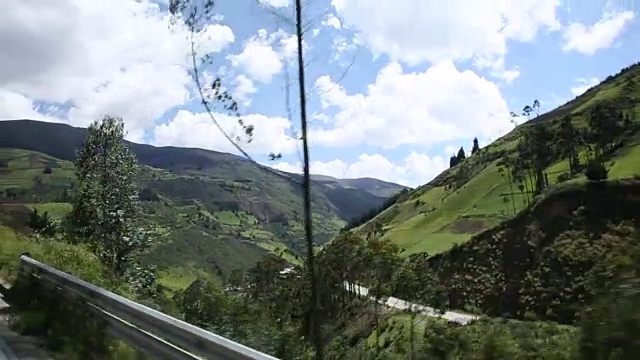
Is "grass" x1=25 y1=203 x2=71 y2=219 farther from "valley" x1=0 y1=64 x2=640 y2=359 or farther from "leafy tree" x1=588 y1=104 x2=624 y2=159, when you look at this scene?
"leafy tree" x1=588 y1=104 x2=624 y2=159

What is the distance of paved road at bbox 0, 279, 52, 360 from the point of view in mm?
8252

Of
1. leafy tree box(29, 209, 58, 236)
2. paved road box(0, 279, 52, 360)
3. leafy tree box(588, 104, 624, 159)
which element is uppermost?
leafy tree box(588, 104, 624, 159)

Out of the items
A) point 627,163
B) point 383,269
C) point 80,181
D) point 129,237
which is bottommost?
point 383,269

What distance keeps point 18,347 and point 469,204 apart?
144936mm

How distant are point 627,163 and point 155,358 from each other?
95595 millimetres

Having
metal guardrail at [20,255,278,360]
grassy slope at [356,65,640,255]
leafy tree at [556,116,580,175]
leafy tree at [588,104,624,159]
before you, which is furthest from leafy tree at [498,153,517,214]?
metal guardrail at [20,255,278,360]

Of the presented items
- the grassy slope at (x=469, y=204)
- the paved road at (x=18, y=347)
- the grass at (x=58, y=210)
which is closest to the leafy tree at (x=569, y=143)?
the grassy slope at (x=469, y=204)

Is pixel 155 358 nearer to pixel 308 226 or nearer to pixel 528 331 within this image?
pixel 308 226

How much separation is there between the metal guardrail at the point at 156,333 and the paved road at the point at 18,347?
2.80 feet

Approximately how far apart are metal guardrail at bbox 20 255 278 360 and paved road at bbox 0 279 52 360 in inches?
33.6

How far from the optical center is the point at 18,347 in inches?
347

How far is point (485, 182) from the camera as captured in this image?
516 ft

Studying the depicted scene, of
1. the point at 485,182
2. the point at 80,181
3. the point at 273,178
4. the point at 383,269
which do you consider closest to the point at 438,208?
the point at 485,182

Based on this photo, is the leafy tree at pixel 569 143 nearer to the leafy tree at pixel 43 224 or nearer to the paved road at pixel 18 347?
the leafy tree at pixel 43 224
